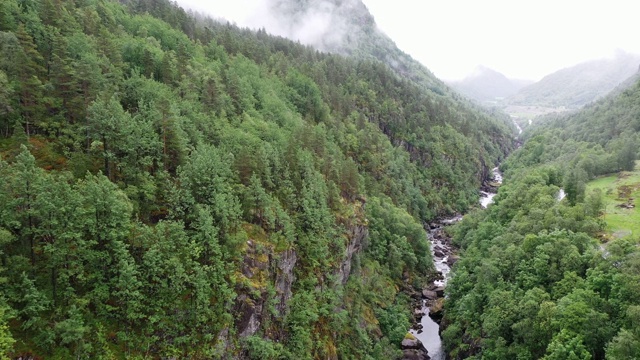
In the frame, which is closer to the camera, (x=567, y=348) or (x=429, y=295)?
(x=567, y=348)

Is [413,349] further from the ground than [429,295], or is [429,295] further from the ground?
[429,295]

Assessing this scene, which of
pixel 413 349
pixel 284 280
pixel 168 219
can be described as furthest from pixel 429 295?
pixel 168 219

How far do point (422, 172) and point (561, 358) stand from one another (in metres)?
121

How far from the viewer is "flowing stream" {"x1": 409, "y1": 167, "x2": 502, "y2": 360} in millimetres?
83438

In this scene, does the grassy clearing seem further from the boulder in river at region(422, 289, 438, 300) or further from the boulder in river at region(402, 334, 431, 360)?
the boulder in river at region(402, 334, 431, 360)

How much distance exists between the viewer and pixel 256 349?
52.0 meters

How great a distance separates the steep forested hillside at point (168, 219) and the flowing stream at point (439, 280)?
513 cm

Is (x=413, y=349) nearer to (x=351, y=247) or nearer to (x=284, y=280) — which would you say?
(x=351, y=247)

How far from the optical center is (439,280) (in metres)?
109

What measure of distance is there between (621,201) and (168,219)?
111 metres

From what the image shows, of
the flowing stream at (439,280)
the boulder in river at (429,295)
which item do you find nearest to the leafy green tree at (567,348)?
the flowing stream at (439,280)

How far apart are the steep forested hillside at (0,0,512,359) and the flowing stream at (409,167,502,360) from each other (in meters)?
5.13

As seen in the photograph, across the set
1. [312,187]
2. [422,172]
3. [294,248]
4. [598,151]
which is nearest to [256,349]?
[294,248]

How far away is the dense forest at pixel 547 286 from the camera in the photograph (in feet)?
185
